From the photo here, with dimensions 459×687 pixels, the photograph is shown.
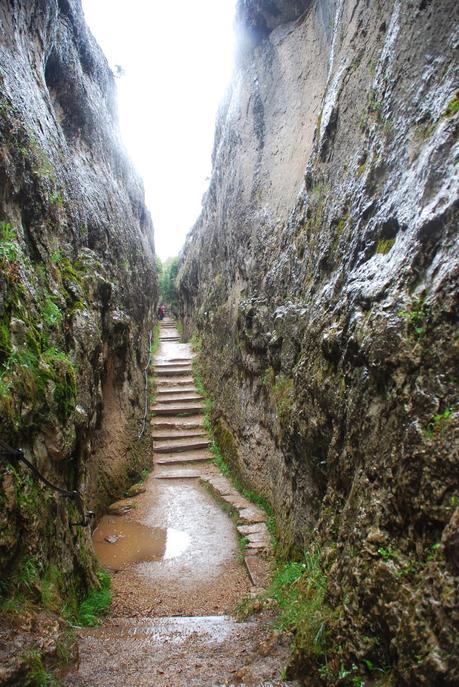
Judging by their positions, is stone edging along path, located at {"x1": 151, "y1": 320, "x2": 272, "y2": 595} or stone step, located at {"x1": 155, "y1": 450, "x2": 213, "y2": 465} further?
stone step, located at {"x1": 155, "y1": 450, "x2": 213, "y2": 465}

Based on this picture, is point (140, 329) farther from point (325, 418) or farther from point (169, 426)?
point (325, 418)

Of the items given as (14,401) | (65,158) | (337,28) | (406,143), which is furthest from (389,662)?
(65,158)

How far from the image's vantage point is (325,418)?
417 cm

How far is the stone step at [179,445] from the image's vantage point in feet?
33.1

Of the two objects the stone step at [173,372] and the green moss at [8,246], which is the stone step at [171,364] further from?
the green moss at [8,246]

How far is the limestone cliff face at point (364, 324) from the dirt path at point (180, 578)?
0.73 m

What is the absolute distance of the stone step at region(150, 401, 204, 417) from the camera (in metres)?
11.4

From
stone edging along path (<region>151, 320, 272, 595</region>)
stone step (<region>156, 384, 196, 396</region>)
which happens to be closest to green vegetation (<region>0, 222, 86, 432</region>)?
stone edging along path (<region>151, 320, 272, 595</region>)

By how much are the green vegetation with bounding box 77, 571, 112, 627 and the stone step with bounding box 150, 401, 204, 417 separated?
6.38m

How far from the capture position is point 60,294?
566 centimetres

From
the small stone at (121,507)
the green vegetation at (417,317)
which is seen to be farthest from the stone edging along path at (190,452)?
the green vegetation at (417,317)

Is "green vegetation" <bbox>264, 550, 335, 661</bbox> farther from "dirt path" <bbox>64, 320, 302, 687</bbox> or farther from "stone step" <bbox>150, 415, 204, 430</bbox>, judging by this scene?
"stone step" <bbox>150, 415, 204, 430</bbox>

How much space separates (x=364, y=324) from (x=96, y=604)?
3.99 metres

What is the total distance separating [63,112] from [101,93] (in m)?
3.10
